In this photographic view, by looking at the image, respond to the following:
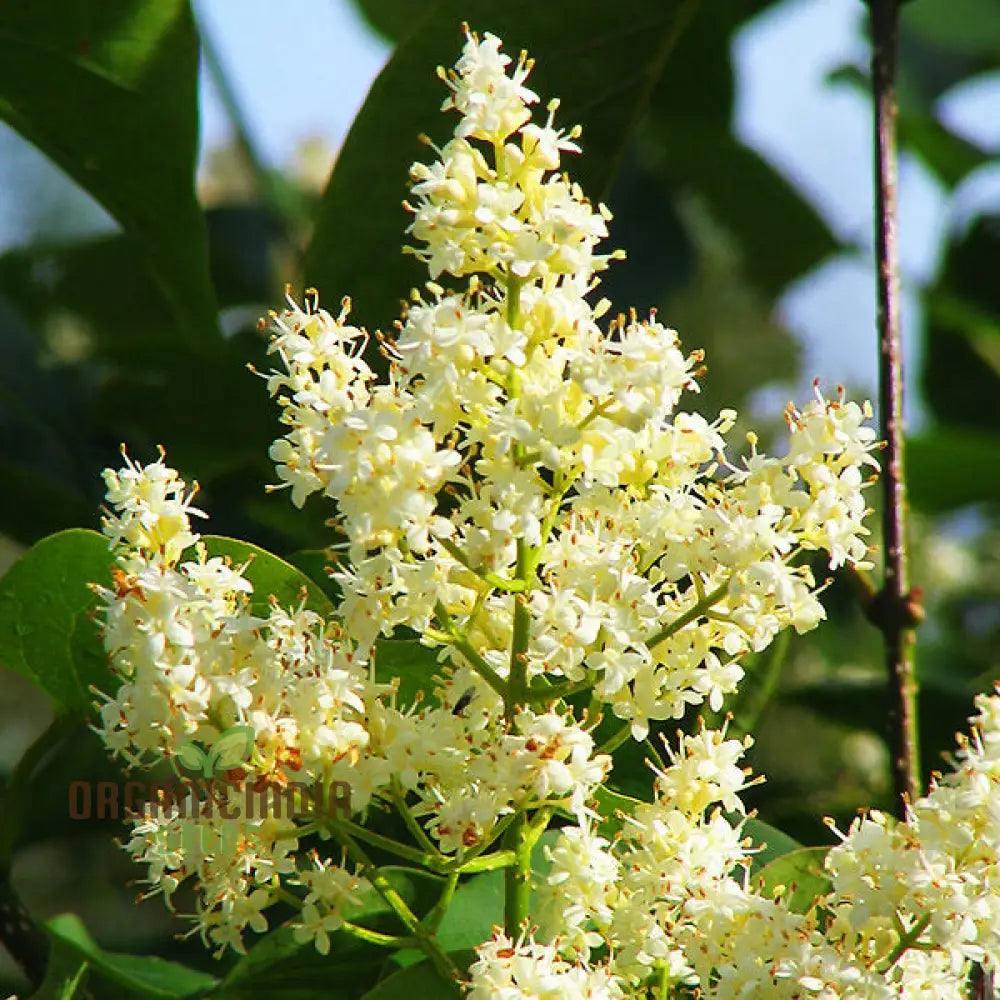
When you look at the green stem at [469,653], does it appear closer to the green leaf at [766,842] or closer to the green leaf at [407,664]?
the green leaf at [407,664]

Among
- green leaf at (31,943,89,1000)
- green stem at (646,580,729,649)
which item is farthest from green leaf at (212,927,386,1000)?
green stem at (646,580,729,649)

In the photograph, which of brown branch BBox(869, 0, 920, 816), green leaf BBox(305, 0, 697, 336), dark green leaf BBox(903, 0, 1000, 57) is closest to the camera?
brown branch BBox(869, 0, 920, 816)

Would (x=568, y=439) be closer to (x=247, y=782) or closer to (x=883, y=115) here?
(x=247, y=782)

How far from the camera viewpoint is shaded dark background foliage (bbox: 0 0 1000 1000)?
1.29m

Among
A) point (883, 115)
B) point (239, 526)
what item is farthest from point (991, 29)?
point (239, 526)

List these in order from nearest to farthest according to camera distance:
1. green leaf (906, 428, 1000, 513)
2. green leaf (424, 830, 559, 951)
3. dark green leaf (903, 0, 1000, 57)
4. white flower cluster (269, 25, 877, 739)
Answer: white flower cluster (269, 25, 877, 739) → green leaf (424, 830, 559, 951) → green leaf (906, 428, 1000, 513) → dark green leaf (903, 0, 1000, 57)

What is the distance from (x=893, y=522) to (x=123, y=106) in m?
0.75

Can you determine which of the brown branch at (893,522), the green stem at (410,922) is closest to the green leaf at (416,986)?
the green stem at (410,922)

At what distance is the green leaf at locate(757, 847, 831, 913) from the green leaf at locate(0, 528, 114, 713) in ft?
1.57

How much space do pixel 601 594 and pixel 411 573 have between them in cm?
10

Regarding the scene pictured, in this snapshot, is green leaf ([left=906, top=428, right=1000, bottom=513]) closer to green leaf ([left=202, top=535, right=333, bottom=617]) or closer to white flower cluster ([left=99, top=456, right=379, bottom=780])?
green leaf ([left=202, top=535, right=333, bottom=617])

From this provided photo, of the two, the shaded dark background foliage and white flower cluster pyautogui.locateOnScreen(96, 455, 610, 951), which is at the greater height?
the shaded dark background foliage

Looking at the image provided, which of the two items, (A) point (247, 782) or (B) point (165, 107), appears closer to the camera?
(A) point (247, 782)

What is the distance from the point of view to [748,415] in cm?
249
